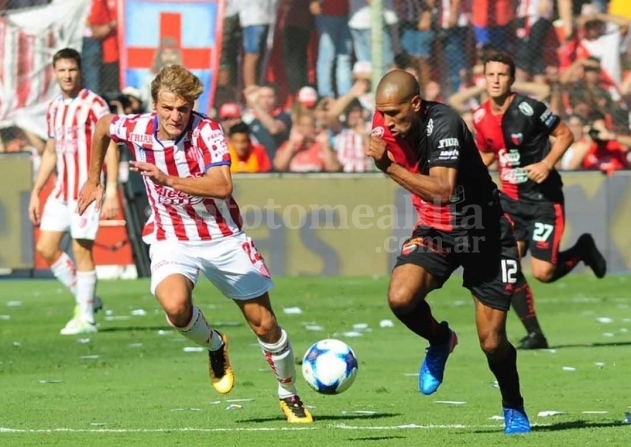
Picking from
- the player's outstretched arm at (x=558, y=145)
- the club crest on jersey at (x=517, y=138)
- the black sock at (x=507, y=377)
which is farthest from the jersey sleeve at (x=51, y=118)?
the black sock at (x=507, y=377)

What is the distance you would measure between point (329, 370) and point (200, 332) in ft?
2.83

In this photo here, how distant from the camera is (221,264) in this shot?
824 centimetres

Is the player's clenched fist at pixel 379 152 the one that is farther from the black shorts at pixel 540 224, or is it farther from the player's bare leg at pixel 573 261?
the player's bare leg at pixel 573 261

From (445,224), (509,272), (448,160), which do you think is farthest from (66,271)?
(448,160)

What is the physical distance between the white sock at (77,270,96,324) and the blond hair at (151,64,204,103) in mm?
5543

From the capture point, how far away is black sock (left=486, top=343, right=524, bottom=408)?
7.58m

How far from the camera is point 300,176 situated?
752 inches

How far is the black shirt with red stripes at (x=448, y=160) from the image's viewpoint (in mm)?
7469

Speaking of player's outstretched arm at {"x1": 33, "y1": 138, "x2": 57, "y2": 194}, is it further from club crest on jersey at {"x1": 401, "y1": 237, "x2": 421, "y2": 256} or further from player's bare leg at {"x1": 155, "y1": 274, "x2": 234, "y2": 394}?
club crest on jersey at {"x1": 401, "y1": 237, "x2": 421, "y2": 256}

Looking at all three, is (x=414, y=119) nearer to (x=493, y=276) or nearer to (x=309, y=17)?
(x=493, y=276)

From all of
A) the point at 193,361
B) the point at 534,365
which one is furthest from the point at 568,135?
the point at 193,361

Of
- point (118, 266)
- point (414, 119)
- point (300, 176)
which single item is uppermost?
point (414, 119)

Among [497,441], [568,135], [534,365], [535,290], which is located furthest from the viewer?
[535,290]

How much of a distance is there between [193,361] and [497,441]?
4568mm
